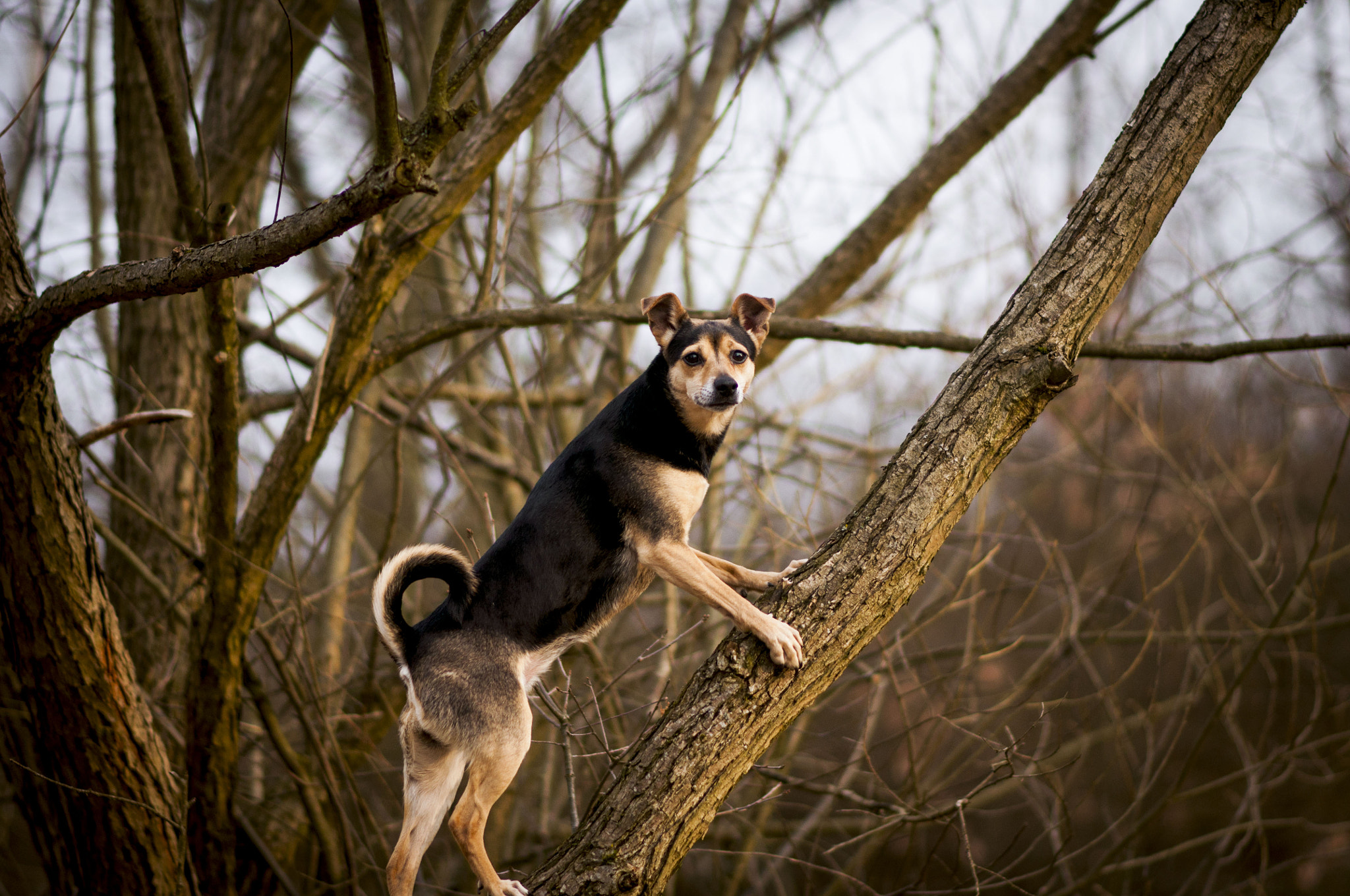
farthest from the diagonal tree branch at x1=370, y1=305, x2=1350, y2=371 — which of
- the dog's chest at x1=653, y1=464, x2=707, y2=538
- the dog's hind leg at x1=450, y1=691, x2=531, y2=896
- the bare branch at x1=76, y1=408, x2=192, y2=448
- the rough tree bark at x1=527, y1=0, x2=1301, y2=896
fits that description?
the dog's hind leg at x1=450, y1=691, x2=531, y2=896

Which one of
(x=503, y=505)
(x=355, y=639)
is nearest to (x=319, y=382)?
(x=503, y=505)

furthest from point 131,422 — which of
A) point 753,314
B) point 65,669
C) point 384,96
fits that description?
point 753,314

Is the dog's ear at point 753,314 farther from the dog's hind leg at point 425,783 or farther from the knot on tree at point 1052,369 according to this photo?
the dog's hind leg at point 425,783

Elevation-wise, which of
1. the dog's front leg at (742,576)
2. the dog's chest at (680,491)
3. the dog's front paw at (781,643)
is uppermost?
the dog's chest at (680,491)

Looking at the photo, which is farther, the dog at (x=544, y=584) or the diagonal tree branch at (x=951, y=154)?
the diagonal tree branch at (x=951, y=154)

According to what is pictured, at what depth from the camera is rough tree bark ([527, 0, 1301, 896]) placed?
262 cm

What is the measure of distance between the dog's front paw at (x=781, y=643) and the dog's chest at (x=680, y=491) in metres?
0.59

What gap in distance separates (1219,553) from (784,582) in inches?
395

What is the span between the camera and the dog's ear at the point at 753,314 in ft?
12.0

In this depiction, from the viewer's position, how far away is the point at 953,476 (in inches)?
112

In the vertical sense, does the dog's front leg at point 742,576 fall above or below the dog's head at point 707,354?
below

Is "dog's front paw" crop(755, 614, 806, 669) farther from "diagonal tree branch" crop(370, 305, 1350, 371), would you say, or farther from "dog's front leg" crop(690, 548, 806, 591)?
"diagonal tree branch" crop(370, 305, 1350, 371)

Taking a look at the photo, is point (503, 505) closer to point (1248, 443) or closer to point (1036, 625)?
point (1036, 625)

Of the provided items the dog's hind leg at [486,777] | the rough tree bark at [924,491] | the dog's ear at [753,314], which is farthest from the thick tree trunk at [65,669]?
the dog's ear at [753,314]
